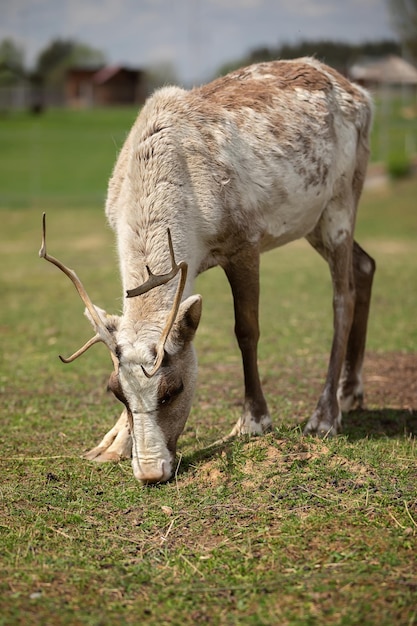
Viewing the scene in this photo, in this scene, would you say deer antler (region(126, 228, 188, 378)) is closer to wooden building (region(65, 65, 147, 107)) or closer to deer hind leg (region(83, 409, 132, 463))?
deer hind leg (region(83, 409, 132, 463))

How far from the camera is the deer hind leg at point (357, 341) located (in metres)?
7.41

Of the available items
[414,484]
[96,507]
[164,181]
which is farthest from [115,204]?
[414,484]

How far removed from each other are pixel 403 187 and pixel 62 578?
20552 mm

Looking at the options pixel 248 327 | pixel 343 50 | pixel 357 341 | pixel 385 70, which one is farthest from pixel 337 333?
pixel 385 70

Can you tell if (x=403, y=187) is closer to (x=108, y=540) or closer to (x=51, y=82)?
(x=108, y=540)

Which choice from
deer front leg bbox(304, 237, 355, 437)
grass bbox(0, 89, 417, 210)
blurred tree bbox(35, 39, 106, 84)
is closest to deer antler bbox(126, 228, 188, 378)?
deer front leg bbox(304, 237, 355, 437)

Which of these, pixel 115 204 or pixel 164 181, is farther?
pixel 115 204

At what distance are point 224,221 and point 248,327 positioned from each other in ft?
2.61

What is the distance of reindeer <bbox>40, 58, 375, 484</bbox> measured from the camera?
17.5 ft

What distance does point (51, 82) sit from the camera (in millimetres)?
63812

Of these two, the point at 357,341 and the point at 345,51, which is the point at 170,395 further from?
the point at 345,51

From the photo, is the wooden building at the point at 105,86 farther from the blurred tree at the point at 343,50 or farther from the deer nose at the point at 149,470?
the deer nose at the point at 149,470

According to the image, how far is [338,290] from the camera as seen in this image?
23.4 ft

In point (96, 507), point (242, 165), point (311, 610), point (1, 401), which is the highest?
point (242, 165)
